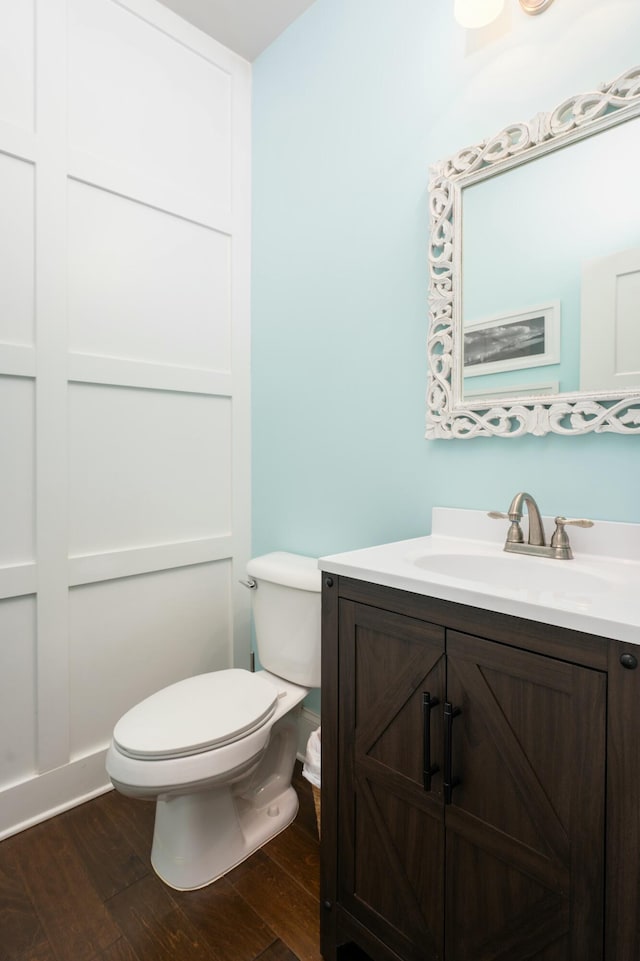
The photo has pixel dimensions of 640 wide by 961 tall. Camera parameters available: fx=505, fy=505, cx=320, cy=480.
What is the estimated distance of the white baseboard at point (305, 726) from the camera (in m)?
1.86

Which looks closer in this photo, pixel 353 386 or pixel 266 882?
pixel 266 882

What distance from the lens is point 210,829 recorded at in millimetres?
1380

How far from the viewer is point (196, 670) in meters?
1.96

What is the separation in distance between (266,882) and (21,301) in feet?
5.83

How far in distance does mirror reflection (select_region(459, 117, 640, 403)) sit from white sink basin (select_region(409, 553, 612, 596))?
406mm

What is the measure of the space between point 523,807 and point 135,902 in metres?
1.06

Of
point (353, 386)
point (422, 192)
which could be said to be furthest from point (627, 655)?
point (422, 192)

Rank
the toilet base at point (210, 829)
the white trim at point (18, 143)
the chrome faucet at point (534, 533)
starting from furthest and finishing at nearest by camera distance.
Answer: the white trim at point (18, 143)
the toilet base at point (210, 829)
the chrome faucet at point (534, 533)

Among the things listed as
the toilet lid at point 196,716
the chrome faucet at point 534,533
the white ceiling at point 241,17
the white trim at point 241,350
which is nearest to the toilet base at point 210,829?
the toilet lid at point 196,716

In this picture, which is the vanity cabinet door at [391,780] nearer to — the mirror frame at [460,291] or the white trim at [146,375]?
the mirror frame at [460,291]

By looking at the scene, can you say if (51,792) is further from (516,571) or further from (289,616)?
(516,571)

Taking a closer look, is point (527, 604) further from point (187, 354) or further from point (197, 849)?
point (187, 354)

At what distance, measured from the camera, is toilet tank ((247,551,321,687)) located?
1576 mm

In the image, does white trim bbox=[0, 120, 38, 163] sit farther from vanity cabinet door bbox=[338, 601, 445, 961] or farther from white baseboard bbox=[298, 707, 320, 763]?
white baseboard bbox=[298, 707, 320, 763]
